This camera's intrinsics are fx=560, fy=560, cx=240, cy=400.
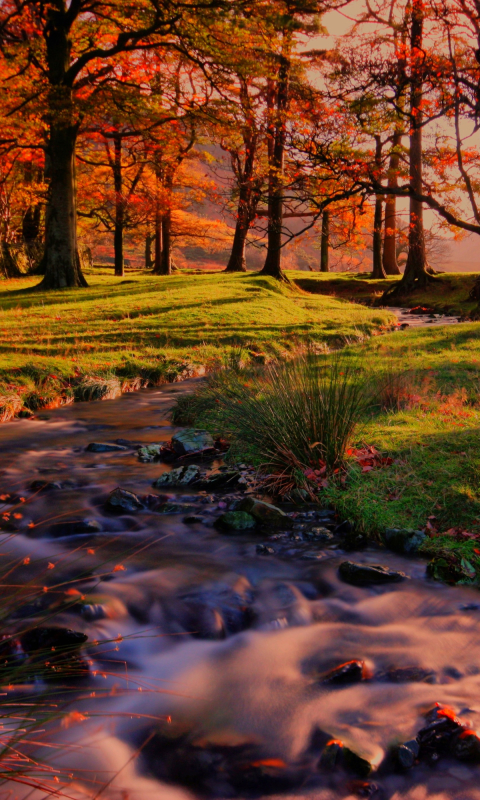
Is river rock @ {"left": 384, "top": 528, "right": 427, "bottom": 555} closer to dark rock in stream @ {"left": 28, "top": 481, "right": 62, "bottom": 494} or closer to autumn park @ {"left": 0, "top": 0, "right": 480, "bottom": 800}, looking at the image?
autumn park @ {"left": 0, "top": 0, "right": 480, "bottom": 800}

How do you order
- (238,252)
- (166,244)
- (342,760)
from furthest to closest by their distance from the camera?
1. (166,244)
2. (238,252)
3. (342,760)

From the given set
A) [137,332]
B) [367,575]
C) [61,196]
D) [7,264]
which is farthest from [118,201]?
[367,575]

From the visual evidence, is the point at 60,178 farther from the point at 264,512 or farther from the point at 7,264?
the point at 264,512

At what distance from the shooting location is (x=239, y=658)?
301 cm

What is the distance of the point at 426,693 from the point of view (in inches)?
106

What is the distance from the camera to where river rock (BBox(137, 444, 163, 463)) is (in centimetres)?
609

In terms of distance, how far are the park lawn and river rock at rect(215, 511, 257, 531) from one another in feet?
53.9

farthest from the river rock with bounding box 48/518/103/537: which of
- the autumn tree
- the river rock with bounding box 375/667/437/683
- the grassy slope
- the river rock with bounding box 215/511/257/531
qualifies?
the autumn tree

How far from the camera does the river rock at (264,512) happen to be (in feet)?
14.6

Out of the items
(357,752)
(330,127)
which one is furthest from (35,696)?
(330,127)

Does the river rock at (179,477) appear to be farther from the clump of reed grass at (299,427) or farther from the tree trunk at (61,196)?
the tree trunk at (61,196)

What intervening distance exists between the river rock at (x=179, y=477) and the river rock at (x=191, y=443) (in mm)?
638

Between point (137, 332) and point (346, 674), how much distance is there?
33.3 feet

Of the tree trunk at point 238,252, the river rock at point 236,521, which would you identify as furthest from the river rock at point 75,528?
the tree trunk at point 238,252
